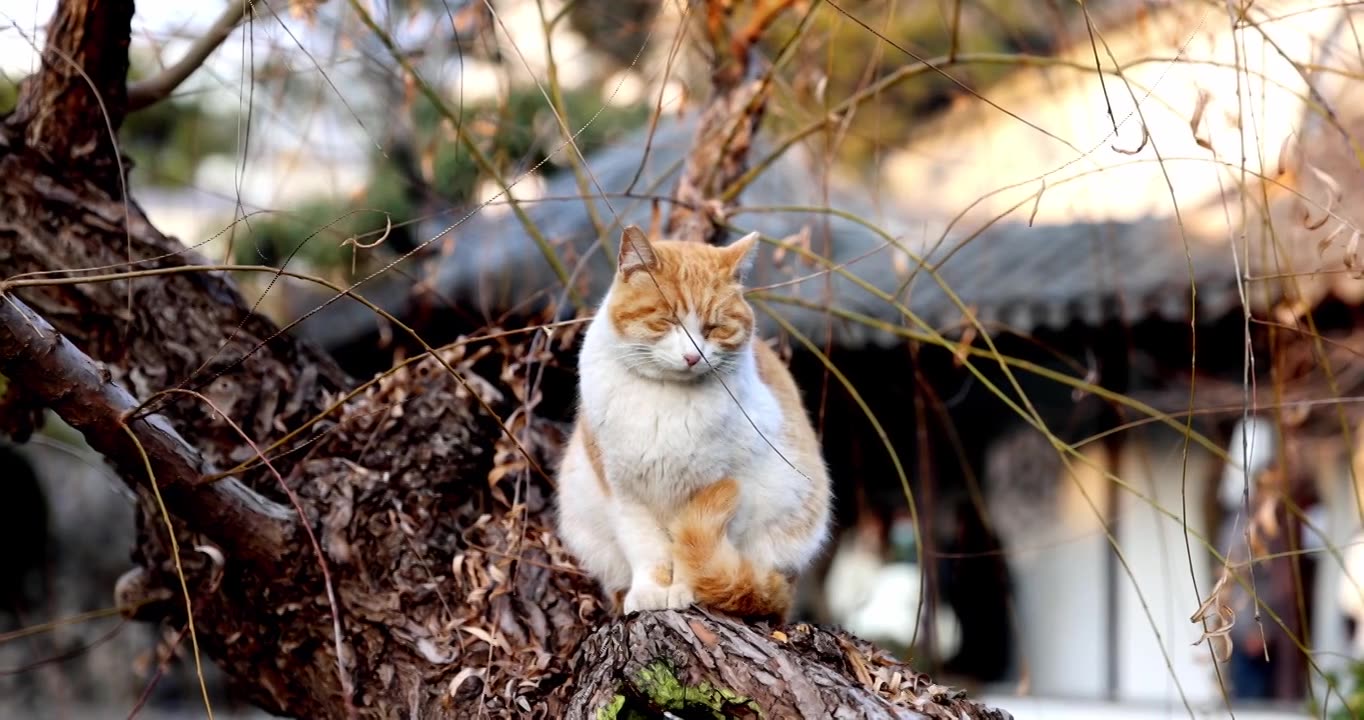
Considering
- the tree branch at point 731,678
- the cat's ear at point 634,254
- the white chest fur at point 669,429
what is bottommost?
the tree branch at point 731,678

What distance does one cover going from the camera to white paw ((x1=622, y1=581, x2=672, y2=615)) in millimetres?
2094

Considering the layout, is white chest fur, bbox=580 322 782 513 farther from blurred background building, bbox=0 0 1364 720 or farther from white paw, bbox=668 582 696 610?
blurred background building, bbox=0 0 1364 720

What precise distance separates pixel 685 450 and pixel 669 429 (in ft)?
0.15

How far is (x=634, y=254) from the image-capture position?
221 cm

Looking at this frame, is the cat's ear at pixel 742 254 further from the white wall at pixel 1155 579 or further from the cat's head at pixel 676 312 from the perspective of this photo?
the white wall at pixel 1155 579

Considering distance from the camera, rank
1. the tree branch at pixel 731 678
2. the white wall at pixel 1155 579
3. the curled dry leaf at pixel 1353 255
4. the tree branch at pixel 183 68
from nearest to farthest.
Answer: the curled dry leaf at pixel 1353 255, the tree branch at pixel 731 678, the tree branch at pixel 183 68, the white wall at pixel 1155 579

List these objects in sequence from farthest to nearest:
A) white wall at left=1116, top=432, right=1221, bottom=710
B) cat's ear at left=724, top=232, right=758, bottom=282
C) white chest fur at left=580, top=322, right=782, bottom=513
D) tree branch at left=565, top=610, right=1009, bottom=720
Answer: white wall at left=1116, top=432, right=1221, bottom=710
cat's ear at left=724, top=232, right=758, bottom=282
white chest fur at left=580, top=322, right=782, bottom=513
tree branch at left=565, top=610, right=1009, bottom=720

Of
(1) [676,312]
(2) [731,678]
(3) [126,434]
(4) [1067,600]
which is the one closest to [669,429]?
(1) [676,312]

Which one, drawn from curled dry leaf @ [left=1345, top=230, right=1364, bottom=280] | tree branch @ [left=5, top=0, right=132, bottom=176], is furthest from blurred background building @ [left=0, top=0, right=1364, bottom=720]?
curled dry leaf @ [left=1345, top=230, right=1364, bottom=280]

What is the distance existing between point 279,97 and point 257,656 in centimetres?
121

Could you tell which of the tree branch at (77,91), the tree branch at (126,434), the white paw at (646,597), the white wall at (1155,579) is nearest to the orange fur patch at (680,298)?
the white paw at (646,597)

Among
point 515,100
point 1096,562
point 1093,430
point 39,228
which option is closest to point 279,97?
point 39,228

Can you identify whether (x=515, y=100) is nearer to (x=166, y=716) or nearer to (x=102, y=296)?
(x=102, y=296)

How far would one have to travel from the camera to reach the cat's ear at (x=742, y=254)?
7.61 ft
